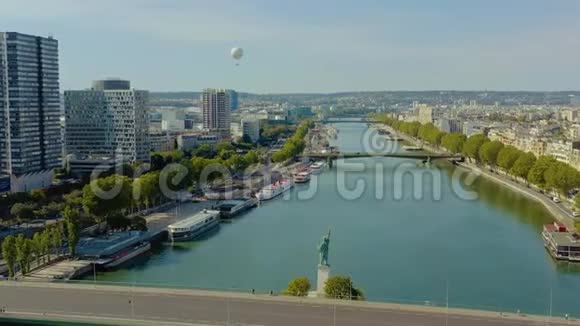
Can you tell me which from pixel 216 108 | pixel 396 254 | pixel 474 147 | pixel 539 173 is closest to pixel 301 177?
pixel 539 173

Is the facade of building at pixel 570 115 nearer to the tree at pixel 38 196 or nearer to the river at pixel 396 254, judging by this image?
the river at pixel 396 254

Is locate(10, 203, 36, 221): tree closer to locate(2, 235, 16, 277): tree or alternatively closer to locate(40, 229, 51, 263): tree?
locate(40, 229, 51, 263): tree

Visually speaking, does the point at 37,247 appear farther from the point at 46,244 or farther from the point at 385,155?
the point at 385,155

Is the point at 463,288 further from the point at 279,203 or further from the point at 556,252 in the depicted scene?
the point at 279,203

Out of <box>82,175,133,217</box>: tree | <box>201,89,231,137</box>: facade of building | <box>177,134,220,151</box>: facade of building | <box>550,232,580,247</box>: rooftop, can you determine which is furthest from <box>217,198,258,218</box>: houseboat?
<box>201,89,231,137</box>: facade of building

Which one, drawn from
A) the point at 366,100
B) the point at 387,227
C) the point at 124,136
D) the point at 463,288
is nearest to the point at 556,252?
the point at 463,288

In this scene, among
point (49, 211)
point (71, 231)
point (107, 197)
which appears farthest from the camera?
point (49, 211)

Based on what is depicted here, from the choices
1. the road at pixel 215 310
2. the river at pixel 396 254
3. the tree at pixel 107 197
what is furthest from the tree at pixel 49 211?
the road at pixel 215 310
